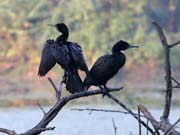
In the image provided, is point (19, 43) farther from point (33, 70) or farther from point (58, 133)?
point (58, 133)

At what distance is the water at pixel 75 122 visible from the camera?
34.8 ft

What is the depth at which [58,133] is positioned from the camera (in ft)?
33.6

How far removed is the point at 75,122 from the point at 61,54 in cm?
790

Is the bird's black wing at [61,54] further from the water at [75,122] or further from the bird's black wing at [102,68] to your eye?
the water at [75,122]

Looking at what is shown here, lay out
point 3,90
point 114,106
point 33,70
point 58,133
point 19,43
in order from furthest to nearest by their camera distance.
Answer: point 19,43 → point 33,70 → point 3,90 → point 114,106 → point 58,133

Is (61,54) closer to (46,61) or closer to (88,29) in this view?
(46,61)

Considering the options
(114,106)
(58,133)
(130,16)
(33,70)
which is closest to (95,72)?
(58,133)

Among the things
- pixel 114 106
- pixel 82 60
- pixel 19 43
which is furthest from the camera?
pixel 19 43

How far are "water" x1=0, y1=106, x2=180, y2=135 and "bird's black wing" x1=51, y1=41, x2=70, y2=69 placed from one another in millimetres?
5397

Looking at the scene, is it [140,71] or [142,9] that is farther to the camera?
[142,9]

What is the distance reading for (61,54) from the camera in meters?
4.15

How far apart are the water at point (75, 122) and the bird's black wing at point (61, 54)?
540cm

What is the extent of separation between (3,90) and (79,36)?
4280 mm

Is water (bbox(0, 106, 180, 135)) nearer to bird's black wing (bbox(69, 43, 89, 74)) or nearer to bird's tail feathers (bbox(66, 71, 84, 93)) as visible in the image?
bird's black wing (bbox(69, 43, 89, 74))
